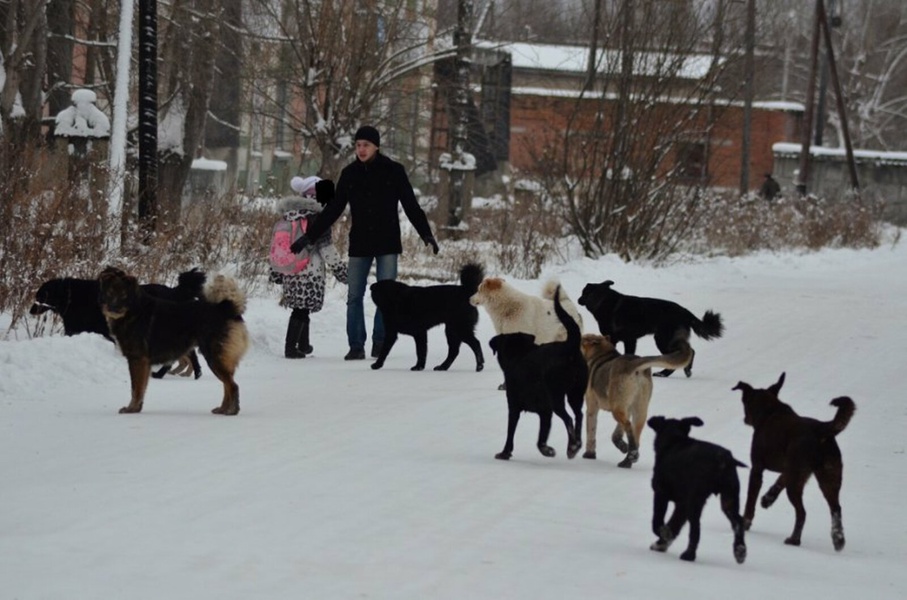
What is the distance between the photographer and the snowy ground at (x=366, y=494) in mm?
5895

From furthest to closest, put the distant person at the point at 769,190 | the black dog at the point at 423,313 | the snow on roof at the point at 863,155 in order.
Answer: the snow on roof at the point at 863,155
the distant person at the point at 769,190
the black dog at the point at 423,313

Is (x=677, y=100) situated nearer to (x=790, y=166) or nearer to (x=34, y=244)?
(x=34, y=244)

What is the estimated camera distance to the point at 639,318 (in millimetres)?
12844

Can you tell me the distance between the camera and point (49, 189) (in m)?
14.3

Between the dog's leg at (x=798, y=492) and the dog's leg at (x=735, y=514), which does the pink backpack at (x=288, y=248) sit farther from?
the dog's leg at (x=735, y=514)

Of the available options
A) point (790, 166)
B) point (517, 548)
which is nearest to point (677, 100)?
point (517, 548)

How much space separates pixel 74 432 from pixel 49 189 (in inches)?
229

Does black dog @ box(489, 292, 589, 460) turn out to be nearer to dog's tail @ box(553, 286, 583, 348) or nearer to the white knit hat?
dog's tail @ box(553, 286, 583, 348)

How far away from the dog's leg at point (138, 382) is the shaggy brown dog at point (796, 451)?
4.30m

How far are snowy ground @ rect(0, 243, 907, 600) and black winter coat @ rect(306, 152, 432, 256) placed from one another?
1156 mm

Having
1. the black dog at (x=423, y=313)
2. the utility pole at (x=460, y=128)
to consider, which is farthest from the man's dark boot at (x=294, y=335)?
the utility pole at (x=460, y=128)

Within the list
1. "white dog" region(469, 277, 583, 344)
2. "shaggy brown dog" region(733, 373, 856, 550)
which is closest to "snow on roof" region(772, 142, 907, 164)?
"white dog" region(469, 277, 583, 344)

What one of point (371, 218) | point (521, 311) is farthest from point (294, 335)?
point (521, 311)

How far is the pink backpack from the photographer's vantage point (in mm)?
13664
